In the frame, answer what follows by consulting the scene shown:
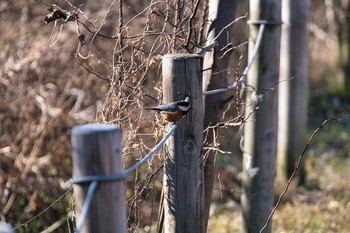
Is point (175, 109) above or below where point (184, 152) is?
above

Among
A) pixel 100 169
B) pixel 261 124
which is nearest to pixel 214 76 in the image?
pixel 261 124

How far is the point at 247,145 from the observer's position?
17.1 feet

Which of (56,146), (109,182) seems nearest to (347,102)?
A: (56,146)

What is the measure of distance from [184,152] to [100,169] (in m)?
1.07

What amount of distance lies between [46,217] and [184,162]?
377cm

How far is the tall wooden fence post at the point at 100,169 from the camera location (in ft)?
7.54

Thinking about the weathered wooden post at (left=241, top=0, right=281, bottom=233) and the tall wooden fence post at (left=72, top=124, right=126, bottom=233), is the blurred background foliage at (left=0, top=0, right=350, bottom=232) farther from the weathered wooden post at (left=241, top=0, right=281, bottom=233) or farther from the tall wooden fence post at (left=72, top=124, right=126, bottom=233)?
the tall wooden fence post at (left=72, top=124, right=126, bottom=233)

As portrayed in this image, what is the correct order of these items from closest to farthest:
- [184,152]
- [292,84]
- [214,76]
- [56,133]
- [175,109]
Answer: [175,109] < [184,152] < [214,76] < [56,133] < [292,84]

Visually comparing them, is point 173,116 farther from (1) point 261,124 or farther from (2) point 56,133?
(2) point 56,133

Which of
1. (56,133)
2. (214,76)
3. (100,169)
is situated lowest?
(100,169)

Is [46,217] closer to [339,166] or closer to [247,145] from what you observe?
[247,145]

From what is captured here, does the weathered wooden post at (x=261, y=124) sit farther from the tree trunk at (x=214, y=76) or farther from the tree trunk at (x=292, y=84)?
the tree trunk at (x=292, y=84)

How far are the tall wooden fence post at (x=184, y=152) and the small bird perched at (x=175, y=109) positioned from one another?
0.06 meters

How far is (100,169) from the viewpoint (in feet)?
7.63
